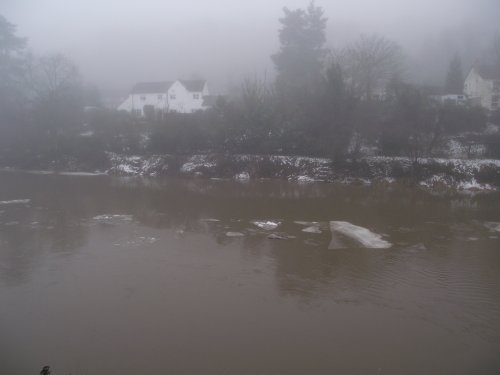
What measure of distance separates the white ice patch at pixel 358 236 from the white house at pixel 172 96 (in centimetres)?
3795

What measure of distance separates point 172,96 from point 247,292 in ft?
153

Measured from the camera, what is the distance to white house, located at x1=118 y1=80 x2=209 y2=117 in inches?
2066

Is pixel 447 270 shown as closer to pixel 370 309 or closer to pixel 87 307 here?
pixel 370 309

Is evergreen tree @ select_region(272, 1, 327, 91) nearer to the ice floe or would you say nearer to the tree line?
the tree line

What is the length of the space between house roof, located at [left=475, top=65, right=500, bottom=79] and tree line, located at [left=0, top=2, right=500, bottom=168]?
10359 mm

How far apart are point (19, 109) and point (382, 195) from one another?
3706 centimetres

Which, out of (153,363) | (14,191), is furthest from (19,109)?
(153,363)

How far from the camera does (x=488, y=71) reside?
4672cm

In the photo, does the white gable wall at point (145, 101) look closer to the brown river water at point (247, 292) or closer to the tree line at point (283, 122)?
the tree line at point (283, 122)

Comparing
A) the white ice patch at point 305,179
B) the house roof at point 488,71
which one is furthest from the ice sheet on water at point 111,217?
the house roof at point 488,71

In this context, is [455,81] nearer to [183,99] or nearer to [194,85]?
[194,85]

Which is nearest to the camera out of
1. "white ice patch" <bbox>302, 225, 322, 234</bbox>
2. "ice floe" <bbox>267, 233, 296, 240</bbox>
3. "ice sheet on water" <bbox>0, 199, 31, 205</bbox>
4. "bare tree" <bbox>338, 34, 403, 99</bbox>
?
"ice floe" <bbox>267, 233, 296, 240</bbox>

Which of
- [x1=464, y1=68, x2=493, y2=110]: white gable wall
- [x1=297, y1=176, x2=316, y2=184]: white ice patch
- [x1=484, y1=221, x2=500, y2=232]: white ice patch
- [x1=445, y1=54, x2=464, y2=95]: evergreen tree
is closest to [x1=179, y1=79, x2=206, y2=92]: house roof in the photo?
[x1=297, y1=176, x2=316, y2=184]: white ice patch

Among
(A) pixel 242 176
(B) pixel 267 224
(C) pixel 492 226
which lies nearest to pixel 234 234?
(B) pixel 267 224
